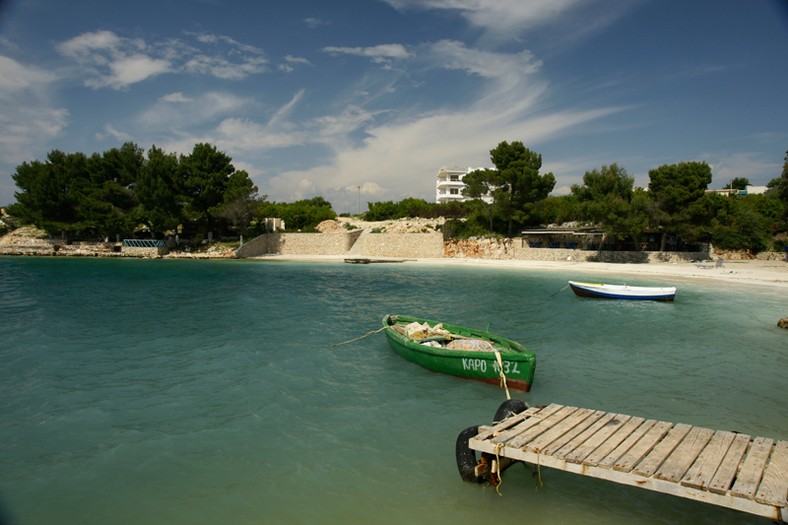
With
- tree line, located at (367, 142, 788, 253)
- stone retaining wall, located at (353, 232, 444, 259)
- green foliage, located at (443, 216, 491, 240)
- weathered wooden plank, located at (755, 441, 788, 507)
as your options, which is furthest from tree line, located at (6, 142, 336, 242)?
weathered wooden plank, located at (755, 441, 788, 507)

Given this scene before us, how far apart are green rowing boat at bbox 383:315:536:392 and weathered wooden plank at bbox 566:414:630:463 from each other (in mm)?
3385

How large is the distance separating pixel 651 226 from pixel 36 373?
161ft

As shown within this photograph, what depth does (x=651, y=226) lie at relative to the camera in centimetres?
4519

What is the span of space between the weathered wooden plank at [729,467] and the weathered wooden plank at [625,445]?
106 centimetres

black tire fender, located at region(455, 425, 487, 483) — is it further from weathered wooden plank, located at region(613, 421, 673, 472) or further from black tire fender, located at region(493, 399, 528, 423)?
weathered wooden plank, located at region(613, 421, 673, 472)

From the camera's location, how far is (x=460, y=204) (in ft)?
237

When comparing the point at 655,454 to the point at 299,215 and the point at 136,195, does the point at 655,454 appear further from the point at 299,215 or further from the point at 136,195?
the point at 299,215

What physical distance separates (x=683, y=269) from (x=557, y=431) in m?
41.4

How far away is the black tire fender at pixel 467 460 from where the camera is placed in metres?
7.45

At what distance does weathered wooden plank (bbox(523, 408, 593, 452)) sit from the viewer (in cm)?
663

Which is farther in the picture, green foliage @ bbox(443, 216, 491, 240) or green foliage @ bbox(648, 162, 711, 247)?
green foliage @ bbox(443, 216, 491, 240)

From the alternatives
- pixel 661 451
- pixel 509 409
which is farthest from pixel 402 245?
pixel 661 451

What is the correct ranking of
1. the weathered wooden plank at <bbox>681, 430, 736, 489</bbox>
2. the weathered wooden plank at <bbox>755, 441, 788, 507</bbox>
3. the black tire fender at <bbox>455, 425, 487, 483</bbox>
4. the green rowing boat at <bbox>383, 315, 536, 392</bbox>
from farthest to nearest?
the green rowing boat at <bbox>383, 315, 536, 392</bbox> → the black tire fender at <bbox>455, 425, 487, 483</bbox> → the weathered wooden plank at <bbox>681, 430, 736, 489</bbox> → the weathered wooden plank at <bbox>755, 441, 788, 507</bbox>

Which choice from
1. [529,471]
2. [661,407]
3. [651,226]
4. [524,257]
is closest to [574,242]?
[524,257]
